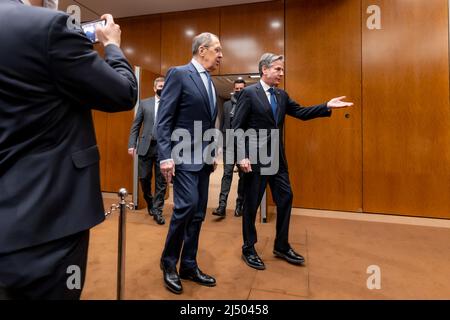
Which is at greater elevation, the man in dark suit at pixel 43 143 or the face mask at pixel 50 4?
the face mask at pixel 50 4

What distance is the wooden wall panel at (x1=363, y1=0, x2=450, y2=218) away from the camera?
10.8 ft

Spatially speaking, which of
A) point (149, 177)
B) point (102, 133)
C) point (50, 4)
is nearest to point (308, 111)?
point (50, 4)

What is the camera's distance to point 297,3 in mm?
3787

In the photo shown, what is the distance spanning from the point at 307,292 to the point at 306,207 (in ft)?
6.99

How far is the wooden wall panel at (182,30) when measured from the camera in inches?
164

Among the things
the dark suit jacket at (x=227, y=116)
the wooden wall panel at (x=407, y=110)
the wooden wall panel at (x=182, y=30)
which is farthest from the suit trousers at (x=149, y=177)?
the wooden wall panel at (x=407, y=110)

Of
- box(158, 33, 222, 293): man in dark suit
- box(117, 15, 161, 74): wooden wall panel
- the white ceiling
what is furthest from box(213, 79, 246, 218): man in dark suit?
box(158, 33, 222, 293): man in dark suit

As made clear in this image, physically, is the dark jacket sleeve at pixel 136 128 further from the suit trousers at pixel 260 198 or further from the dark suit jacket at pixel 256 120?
the suit trousers at pixel 260 198

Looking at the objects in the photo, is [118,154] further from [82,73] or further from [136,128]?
[82,73]

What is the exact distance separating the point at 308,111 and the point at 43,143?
195 centimetres

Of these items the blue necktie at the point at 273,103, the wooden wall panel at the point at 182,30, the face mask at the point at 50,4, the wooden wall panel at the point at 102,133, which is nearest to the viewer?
the face mask at the point at 50,4

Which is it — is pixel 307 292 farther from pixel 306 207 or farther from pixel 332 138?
pixel 332 138

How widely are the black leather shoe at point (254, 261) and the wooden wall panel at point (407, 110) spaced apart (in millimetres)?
2166

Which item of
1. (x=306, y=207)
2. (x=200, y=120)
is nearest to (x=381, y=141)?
(x=306, y=207)
